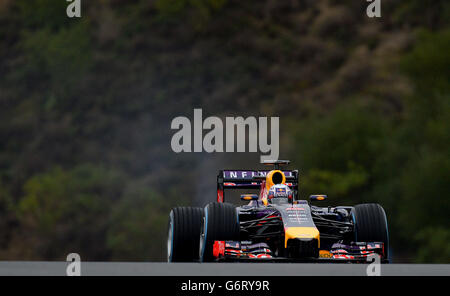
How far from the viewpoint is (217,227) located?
15578mm

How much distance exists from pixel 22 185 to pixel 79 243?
13799 mm

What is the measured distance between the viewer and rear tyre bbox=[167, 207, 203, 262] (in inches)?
669

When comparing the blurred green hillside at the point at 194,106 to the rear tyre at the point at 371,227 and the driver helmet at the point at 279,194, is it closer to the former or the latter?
the driver helmet at the point at 279,194

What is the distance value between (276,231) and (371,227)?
149cm

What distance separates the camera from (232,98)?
84875 mm

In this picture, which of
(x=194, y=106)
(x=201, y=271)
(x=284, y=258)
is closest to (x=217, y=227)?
(x=284, y=258)

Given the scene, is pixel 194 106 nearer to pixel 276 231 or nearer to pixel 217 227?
pixel 276 231

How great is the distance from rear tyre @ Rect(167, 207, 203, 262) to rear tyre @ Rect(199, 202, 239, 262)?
4.39 ft

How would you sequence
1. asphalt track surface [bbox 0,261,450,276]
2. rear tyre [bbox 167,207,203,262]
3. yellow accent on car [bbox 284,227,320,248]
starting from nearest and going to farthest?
asphalt track surface [bbox 0,261,450,276]
yellow accent on car [bbox 284,227,320,248]
rear tyre [bbox 167,207,203,262]

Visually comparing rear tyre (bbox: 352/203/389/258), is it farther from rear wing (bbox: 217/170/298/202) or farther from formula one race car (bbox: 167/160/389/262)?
rear wing (bbox: 217/170/298/202)

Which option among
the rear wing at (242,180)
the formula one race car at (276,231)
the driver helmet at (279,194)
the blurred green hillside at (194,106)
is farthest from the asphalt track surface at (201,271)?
the blurred green hillside at (194,106)

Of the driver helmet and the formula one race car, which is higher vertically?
the driver helmet

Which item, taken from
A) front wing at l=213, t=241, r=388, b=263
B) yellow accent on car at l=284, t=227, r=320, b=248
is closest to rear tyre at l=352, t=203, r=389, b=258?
front wing at l=213, t=241, r=388, b=263
